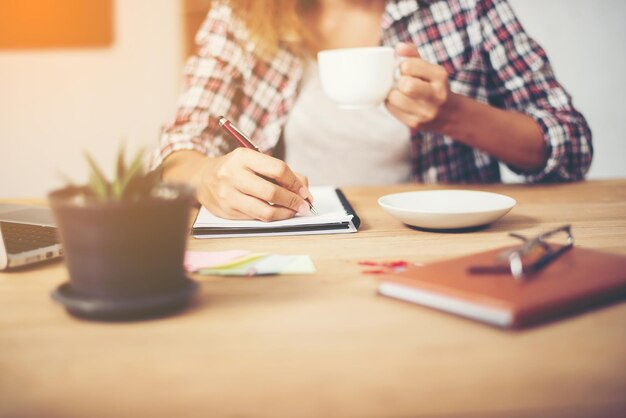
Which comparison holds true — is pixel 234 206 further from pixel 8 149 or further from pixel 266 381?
pixel 8 149

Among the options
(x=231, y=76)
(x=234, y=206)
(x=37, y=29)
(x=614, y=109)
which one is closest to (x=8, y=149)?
(x=37, y=29)

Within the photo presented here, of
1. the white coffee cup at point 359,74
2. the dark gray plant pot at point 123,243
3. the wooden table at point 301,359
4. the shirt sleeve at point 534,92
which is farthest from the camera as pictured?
the shirt sleeve at point 534,92

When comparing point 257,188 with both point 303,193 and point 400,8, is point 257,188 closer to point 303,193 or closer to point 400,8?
point 303,193

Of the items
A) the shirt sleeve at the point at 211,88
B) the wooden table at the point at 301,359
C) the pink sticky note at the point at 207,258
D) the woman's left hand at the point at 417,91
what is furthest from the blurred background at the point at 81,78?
the wooden table at the point at 301,359

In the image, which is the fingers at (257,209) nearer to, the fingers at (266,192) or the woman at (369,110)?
the fingers at (266,192)

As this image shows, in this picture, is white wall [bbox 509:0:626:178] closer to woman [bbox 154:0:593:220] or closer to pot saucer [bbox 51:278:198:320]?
woman [bbox 154:0:593:220]

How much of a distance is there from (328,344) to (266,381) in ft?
0.25

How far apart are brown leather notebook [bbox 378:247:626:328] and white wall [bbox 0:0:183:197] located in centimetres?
169

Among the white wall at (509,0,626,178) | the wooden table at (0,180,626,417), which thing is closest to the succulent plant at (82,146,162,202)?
the wooden table at (0,180,626,417)

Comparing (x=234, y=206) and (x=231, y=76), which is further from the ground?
(x=231, y=76)

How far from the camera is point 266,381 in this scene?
42cm

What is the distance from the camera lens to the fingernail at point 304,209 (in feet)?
3.03

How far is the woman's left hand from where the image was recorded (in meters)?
1.10

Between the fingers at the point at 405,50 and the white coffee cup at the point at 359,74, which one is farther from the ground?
the fingers at the point at 405,50
